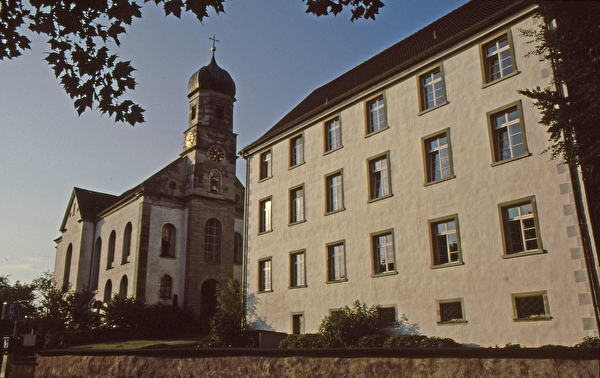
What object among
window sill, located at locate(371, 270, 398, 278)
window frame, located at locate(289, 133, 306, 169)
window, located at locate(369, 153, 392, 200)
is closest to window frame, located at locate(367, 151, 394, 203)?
window, located at locate(369, 153, 392, 200)

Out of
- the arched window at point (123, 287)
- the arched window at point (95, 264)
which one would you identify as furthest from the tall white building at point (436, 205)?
the arched window at point (95, 264)

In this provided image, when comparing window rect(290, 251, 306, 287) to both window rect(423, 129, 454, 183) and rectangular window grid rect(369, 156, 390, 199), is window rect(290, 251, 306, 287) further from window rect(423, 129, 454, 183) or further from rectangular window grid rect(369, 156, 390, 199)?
window rect(423, 129, 454, 183)

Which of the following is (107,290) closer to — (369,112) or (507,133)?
(369,112)

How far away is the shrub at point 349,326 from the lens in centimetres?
2058

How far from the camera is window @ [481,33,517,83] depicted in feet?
63.6

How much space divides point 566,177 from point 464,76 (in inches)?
225

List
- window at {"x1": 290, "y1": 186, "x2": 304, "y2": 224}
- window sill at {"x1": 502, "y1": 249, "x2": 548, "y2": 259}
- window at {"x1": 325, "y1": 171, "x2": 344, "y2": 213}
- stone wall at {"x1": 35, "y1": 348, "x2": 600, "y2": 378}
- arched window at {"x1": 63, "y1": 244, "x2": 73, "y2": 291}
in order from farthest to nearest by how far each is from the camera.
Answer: arched window at {"x1": 63, "y1": 244, "x2": 73, "y2": 291} → window at {"x1": 290, "y1": 186, "x2": 304, "y2": 224} → window at {"x1": 325, "y1": 171, "x2": 344, "y2": 213} → window sill at {"x1": 502, "y1": 249, "x2": 548, "y2": 259} → stone wall at {"x1": 35, "y1": 348, "x2": 600, "y2": 378}

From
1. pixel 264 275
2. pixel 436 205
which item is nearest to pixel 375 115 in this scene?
pixel 436 205

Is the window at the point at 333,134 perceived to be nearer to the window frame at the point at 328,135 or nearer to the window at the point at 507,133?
the window frame at the point at 328,135

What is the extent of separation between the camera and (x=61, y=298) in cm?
3525

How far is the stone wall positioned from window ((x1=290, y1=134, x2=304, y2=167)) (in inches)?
562

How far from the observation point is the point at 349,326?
68.3 ft

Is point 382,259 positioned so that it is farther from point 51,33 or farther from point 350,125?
point 51,33

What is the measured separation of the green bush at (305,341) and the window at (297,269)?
3.08 meters
